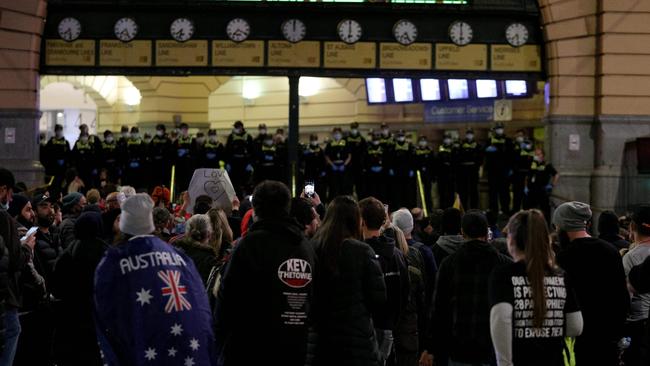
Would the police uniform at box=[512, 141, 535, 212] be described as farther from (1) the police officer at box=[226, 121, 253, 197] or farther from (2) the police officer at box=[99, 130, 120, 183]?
(2) the police officer at box=[99, 130, 120, 183]

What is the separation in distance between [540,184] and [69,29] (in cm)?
1184

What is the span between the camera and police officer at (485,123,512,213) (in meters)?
26.5

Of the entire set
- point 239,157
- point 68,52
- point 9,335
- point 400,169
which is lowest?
point 9,335

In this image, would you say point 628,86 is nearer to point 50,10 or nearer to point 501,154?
point 501,154

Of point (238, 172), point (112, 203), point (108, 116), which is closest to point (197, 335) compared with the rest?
point (112, 203)

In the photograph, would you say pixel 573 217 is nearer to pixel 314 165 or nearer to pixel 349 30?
pixel 349 30

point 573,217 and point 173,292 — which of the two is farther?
point 573,217

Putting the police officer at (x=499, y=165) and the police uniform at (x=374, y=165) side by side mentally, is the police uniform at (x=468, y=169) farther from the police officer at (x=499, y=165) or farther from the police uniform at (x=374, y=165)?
the police uniform at (x=374, y=165)

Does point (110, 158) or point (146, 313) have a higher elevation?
point (110, 158)

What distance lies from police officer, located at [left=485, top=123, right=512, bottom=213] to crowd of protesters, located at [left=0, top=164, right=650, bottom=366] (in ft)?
56.0

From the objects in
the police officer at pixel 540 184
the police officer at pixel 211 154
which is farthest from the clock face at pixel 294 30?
the police officer at pixel 540 184

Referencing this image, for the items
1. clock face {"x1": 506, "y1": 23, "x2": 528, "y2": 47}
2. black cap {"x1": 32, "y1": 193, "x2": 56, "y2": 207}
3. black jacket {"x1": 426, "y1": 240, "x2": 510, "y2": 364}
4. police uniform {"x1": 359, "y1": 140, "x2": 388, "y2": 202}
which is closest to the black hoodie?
black jacket {"x1": 426, "y1": 240, "x2": 510, "y2": 364}

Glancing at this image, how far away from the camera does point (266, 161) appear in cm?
2641

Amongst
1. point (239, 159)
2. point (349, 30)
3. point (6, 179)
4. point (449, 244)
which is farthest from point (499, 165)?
point (6, 179)
